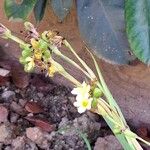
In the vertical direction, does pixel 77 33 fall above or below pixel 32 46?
below

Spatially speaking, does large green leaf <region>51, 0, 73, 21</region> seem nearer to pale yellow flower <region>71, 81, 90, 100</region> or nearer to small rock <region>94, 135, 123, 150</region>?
small rock <region>94, 135, 123, 150</region>

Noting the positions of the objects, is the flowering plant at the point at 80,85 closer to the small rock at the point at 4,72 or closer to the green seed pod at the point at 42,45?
the green seed pod at the point at 42,45

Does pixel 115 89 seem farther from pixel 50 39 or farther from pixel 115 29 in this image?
pixel 50 39

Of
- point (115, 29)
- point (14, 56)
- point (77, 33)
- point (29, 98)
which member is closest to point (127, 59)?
point (115, 29)

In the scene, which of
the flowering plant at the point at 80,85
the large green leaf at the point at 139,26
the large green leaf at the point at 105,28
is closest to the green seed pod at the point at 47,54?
the flowering plant at the point at 80,85

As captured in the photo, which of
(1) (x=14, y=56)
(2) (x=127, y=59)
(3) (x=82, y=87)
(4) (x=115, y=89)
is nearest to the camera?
(3) (x=82, y=87)

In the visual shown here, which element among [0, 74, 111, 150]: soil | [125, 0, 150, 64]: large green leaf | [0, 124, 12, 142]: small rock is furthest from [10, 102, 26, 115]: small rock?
[125, 0, 150, 64]: large green leaf

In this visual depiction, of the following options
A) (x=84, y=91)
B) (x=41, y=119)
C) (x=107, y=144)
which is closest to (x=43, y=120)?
(x=41, y=119)
